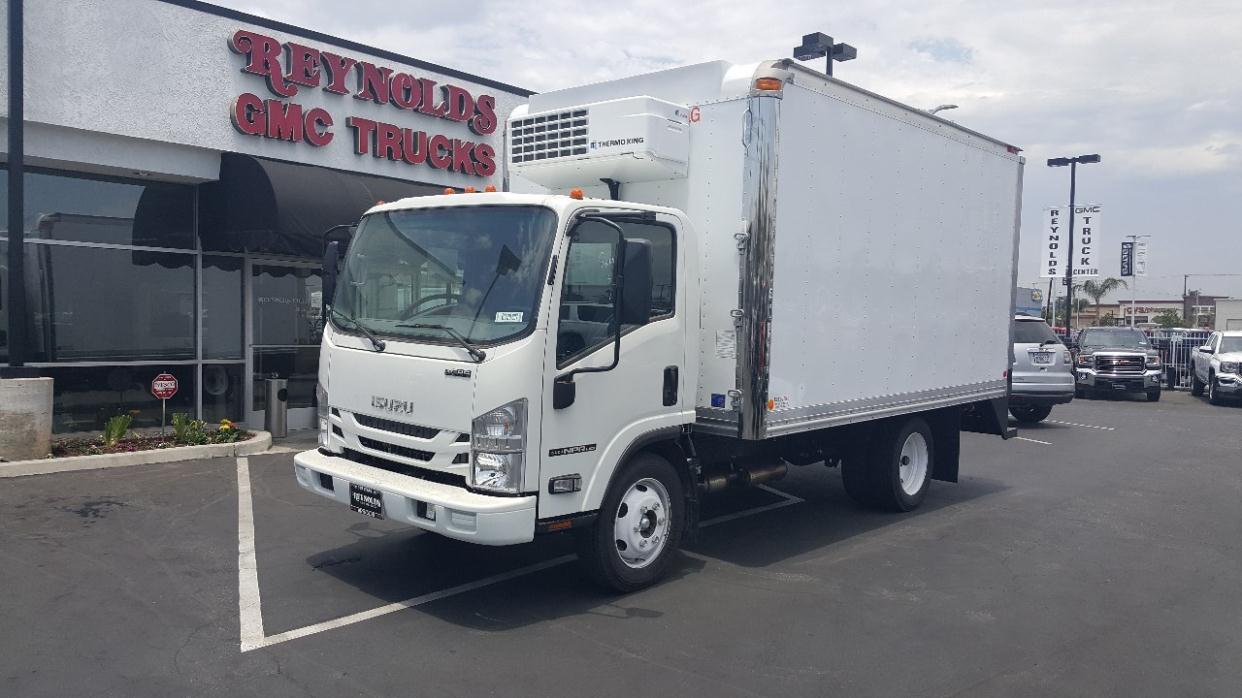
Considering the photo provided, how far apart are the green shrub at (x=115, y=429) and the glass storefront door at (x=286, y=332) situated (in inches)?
89.3

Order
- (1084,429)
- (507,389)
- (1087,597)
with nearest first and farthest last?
1. (507,389)
2. (1087,597)
3. (1084,429)

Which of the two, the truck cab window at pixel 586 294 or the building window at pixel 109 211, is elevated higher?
the building window at pixel 109 211

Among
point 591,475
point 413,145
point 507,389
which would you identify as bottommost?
point 591,475

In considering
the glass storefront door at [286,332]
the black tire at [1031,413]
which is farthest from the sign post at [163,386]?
the black tire at [1031,413]

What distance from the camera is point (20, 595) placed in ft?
18.9

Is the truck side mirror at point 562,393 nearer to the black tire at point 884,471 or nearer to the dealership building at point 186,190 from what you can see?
the black tire at point 884,471

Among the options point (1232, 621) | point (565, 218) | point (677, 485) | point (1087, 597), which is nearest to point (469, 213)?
point (565, 218)

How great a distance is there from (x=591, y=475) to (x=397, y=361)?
4.61ft

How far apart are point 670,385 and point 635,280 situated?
96 centimetres

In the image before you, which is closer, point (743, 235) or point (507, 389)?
point (507, 389)

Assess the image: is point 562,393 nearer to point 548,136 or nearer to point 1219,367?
point 548,136

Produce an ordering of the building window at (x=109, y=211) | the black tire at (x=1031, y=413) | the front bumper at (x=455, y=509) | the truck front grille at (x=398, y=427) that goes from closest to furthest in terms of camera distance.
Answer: the front bumper at (x=455, y=509), the truck front grille at (x=398, y=427), the building window at (x=109, y=211), the black tire at (x=1031, y=413)

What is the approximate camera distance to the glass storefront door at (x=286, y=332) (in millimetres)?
13117

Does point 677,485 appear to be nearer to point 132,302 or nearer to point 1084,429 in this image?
point 132,302
